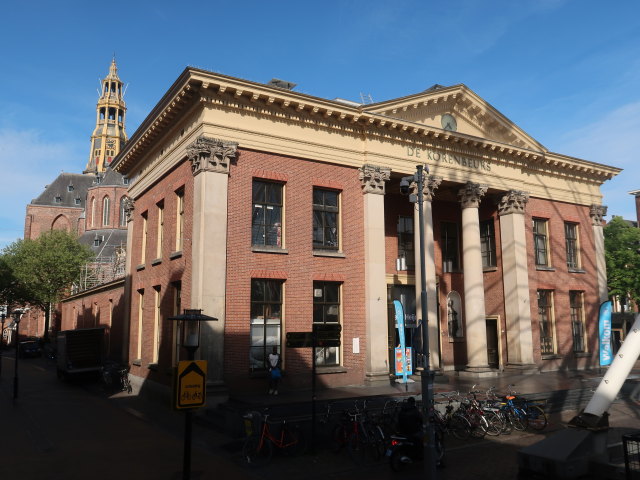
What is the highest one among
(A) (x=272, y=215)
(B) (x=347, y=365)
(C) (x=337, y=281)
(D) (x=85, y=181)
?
(D) (x=85, y=181)

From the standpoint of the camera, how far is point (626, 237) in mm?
45438

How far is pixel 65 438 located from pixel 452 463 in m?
10.6

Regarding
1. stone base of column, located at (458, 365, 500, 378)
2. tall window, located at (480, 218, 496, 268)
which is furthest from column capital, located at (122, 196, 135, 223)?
tall window, located at (480, 218, 496, 268)

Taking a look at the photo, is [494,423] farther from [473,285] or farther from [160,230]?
[160,230]

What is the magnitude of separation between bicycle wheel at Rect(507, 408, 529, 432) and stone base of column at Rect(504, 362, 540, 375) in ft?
33.4

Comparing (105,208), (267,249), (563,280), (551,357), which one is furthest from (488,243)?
(105,208)

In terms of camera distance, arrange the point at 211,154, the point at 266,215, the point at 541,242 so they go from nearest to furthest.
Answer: the point at 211,154 → the point at 266,215 → the point at 541,242

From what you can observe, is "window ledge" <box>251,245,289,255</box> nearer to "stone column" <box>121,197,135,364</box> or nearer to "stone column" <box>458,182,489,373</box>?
"stone column" <box>458,182,489,373</box>

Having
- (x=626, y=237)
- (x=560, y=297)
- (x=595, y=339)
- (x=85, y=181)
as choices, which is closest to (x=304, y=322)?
(x=560, y=297)

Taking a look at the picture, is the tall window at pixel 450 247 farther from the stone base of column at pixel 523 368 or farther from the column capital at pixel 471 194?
the stone base of column at pixel 523 368

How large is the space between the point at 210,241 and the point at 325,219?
5.18 m

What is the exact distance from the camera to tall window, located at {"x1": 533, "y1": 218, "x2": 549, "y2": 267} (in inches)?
1089

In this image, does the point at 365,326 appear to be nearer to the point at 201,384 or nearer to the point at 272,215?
the point at 272,215

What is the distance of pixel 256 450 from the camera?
12594 mm
